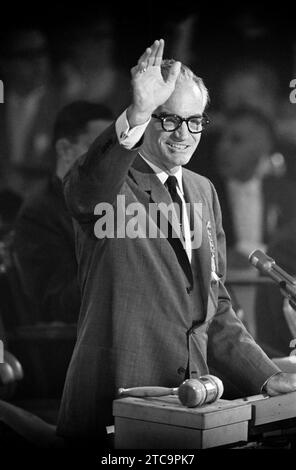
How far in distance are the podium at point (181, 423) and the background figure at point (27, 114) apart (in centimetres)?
198

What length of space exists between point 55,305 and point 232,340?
1.47 m

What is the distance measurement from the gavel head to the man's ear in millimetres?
1991

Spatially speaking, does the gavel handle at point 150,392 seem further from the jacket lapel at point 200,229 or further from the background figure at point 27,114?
the background figure at point 27,114

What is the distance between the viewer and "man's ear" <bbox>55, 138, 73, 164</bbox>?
404 centimetres

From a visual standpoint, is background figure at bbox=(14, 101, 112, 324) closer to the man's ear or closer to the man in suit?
the man's ear

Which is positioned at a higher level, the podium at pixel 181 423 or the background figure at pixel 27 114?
the background figure at pixel 27 114

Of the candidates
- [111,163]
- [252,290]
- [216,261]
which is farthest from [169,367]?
[252,290]

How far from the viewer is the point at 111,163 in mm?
2385

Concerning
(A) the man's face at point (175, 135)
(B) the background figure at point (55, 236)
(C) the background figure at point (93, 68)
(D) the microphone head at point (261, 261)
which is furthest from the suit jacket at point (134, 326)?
(C) the background figure at point (93, 68)

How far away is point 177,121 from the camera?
2.78 meters

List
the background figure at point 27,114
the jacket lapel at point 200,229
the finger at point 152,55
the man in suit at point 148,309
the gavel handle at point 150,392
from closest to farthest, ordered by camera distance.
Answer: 1. the gavel handle at point 150,392
2. the finger at point 152,55
3. the man in suit at point 148,309
4. the jacket lapel at point 200,229
5. the background figure at point 27,114

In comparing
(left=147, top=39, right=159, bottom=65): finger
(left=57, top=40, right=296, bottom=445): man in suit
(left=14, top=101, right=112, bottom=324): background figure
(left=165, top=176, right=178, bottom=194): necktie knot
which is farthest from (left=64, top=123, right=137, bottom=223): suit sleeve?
(left=14, top=101, right=112, bottom=324): background figure

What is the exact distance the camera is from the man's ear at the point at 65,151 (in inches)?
159

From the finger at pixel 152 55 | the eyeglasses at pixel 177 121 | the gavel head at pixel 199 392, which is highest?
the finger at pixel 152 55
